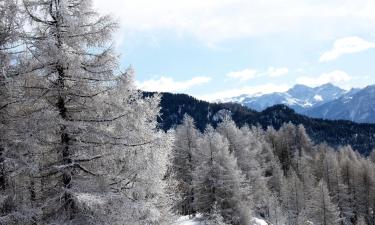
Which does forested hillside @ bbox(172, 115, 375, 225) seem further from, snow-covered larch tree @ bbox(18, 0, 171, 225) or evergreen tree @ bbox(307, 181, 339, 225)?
snow-covered larch tree @ bbox(18, 0, 171, 225)

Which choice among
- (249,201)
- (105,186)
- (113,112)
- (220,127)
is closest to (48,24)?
(113,112)

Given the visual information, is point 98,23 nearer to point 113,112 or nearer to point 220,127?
point 113,112

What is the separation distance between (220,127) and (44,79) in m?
50.9

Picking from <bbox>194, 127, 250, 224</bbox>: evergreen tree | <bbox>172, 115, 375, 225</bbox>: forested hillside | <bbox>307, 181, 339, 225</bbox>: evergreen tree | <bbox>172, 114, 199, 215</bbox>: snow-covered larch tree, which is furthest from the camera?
<bbox>307, 181, 339, 225</bbox>: evergreen tree

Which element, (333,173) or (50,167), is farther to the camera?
(333,173)

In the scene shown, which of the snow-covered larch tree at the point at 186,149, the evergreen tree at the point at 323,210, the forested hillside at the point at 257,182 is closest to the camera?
the forested hillside at the point at 257,182

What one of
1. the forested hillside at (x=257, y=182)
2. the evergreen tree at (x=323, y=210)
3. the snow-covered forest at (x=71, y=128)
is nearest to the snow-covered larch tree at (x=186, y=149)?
the forested hillside at (x=257, y=182)

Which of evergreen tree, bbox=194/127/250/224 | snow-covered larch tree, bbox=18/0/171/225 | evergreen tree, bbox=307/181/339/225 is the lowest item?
evergreen tree, bbox=307/181/339/225

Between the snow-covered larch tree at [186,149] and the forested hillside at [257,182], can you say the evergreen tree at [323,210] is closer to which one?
the forested hillside at [257,182]

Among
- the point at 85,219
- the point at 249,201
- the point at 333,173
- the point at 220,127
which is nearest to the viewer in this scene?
the point at 85,219

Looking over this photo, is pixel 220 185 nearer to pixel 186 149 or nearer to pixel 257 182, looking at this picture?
pixel 186 149

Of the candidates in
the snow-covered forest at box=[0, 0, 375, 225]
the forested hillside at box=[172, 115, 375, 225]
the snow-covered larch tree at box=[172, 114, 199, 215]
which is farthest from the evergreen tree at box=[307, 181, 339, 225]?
Answer: the snow-covered forest at box=[0, 0, 375, 225]

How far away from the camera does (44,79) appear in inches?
561

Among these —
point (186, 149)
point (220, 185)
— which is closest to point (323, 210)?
point (186, 149)
